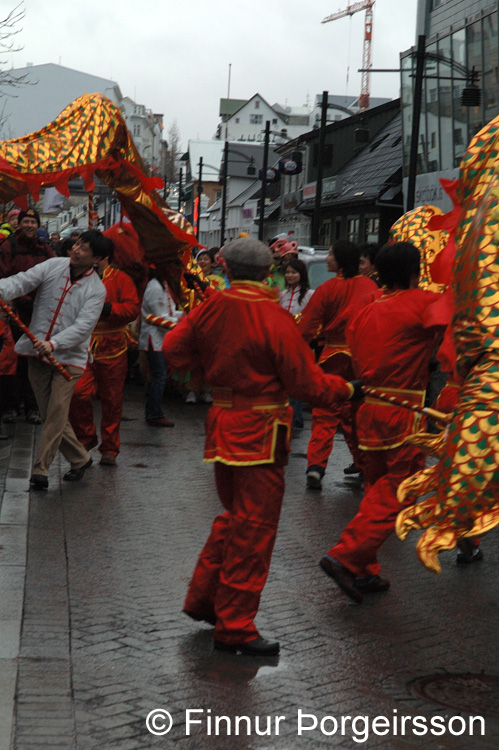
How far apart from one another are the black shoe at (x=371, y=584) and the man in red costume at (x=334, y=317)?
2.88 m

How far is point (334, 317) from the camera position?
901 cm

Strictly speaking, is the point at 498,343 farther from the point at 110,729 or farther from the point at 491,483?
the point at 110,729

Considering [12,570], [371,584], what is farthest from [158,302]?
[371,584]

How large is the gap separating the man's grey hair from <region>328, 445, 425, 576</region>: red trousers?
4.90 ft

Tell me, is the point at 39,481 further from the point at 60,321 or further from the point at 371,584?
the point at 371,584

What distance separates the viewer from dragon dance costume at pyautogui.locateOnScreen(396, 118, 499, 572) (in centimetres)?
398

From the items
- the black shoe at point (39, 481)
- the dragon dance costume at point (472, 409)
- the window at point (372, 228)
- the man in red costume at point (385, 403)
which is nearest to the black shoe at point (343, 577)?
the man in red costume at point (385, 403)

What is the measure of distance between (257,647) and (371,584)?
4.18ft

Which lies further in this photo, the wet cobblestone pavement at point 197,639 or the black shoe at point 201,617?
the black shoe at point 201,617

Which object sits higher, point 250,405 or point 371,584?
point 250,405

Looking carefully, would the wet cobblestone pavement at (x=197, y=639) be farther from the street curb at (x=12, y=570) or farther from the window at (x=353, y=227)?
the window at (x=353, y=227)

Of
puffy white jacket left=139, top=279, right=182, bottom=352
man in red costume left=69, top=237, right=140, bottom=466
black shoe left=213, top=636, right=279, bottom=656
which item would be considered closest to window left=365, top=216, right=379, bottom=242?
puffy white jacket left=139, top=279, right=182, bottom=352

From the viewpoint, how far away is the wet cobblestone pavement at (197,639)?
4.00 m

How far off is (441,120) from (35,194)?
20.0 meters
